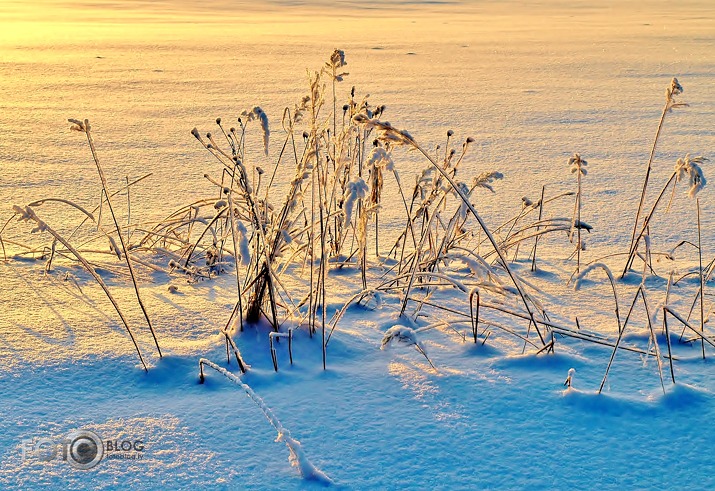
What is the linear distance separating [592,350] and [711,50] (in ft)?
24.8

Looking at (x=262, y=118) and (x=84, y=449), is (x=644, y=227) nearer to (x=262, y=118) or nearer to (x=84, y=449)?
(x=262, y=118)

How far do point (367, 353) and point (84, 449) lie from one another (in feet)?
1.97

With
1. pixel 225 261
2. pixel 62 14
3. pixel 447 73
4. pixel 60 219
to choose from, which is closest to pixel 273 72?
pixel 447 73

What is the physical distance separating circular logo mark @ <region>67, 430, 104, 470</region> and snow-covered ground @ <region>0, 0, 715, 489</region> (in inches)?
0.7

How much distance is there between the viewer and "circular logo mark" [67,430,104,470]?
1.15 meters

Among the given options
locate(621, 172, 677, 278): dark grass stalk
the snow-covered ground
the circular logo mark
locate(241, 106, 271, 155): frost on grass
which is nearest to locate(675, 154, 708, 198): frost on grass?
locate(621, 172, 677, 278): dark grass stalk

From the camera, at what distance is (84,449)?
46.5 inches

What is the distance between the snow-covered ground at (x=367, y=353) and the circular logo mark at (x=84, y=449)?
0.7 inches

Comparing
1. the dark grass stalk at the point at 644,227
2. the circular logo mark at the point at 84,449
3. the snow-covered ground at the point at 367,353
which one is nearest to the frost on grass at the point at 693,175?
the dark grass stalk at the point at 644,227

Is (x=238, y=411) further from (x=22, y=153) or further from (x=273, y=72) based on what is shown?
(x=273, y=72)

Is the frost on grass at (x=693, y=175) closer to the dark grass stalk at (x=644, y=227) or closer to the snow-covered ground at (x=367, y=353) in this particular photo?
the dark grass stalk at (x=644, y=227)

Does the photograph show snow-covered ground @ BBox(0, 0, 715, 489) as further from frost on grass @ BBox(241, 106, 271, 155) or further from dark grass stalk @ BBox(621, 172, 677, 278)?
frost on grass @ BBox(241, 106, 271, 155)

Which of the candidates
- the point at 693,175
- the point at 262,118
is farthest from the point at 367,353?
the point at 693,175

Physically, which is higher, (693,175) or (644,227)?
(693,175)
